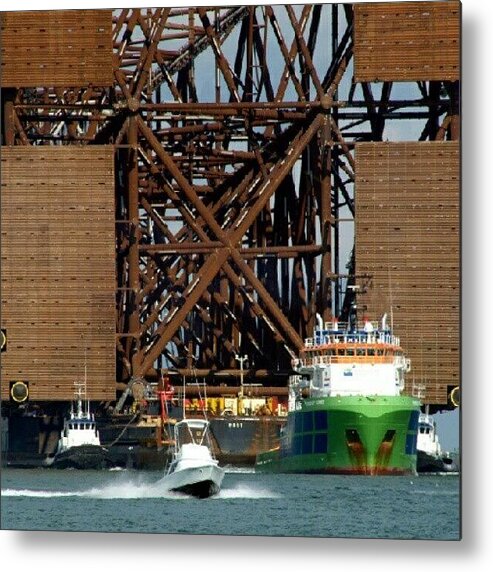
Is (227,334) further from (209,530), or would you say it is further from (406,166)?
(209,530)

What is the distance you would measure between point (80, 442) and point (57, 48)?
20.5 feet

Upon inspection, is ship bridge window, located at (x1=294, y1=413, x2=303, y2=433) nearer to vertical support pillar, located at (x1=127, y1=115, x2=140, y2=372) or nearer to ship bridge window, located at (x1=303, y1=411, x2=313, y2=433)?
ship bridge window, located at (x1=303, y1=411, x2=313, y2=433)

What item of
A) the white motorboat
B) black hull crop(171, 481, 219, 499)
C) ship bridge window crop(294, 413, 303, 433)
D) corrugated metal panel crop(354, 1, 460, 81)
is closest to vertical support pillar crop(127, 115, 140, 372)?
ship bridge window crop(294, 413, 303, 433)

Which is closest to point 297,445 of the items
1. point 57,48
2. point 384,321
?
point 384,321

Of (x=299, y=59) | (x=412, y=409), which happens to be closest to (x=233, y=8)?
(x=299, y=59)

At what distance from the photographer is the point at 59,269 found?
131ft

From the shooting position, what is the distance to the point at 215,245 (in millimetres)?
42875

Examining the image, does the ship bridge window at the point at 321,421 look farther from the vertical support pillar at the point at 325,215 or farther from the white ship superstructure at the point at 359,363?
the vertical support pillar at the point at 325,215

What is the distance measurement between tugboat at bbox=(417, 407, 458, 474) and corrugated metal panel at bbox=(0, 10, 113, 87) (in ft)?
22.9

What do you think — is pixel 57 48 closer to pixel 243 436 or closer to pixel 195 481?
pixel 243 436

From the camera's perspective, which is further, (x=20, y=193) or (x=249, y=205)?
(x=249, y=205)

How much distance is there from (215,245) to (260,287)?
1.04 metres

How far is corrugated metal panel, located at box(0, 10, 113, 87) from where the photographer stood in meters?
35.6

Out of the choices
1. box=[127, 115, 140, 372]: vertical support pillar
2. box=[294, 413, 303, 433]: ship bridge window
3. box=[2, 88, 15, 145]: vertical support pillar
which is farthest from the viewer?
box=[127, 115, 140, 372]: vertical support pillar
